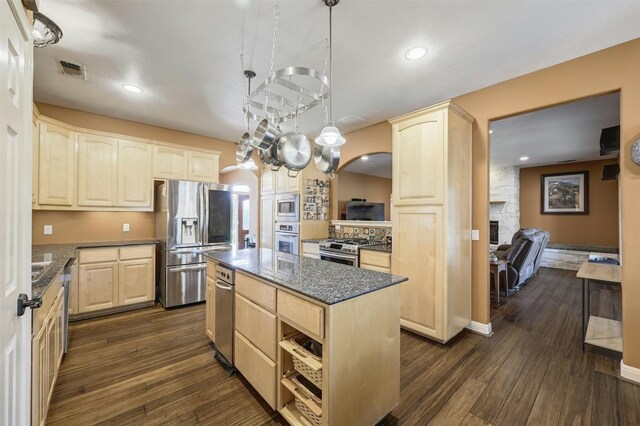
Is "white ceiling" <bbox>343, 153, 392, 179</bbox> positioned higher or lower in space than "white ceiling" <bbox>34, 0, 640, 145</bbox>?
lower

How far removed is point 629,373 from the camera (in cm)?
209

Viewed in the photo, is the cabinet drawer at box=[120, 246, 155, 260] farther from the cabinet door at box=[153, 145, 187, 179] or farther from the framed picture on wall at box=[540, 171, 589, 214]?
the framed picture on wall at box=[540, 171, 589, 214]

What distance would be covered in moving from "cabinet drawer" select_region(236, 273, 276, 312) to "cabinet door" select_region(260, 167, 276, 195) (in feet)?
9.40

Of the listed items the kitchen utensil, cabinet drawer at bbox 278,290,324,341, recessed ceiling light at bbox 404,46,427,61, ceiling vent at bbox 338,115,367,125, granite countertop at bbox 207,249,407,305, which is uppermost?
recessed ceiling light at bbox 404,46,427,61

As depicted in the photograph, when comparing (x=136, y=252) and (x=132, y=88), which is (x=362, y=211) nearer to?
(x=136, y=252)

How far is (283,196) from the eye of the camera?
4.51m

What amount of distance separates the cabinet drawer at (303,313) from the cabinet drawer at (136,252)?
9.76 ft

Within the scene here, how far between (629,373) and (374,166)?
18.7 feet

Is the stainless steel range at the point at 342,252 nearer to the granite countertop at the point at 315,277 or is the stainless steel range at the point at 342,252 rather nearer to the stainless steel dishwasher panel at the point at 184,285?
the granite countertop at the point at 315,277

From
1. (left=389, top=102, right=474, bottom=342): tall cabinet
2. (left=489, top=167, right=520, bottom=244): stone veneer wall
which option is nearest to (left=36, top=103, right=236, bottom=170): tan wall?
(left=389, top=102, right=474, bottom=342): tall cabinet

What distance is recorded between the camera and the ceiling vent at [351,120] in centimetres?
Answer: 373

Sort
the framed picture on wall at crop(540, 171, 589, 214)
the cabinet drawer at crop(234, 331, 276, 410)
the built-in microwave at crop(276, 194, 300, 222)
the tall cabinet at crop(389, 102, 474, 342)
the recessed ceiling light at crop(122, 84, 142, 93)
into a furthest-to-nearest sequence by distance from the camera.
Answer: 1. the framed picture on wall at crop(540, 171, 589, 214)
2. the built-in microwave at crop(276, 194, 300, 222)
3. the recessed ceiling light at crop(122, 84, 142, 93)
4. the tall cabinet at crop(389, 102, 474, 342)
5. the cabinet drawer at crop(234, 331, 276, 410)

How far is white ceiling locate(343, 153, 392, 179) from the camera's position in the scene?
19.8 ft

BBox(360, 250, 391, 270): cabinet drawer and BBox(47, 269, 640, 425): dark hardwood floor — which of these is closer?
BBox(47, 269, 640, 425): dark hardwood floor
